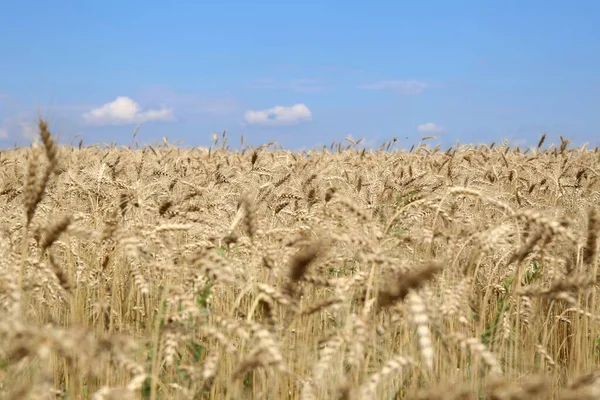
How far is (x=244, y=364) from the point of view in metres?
1.44

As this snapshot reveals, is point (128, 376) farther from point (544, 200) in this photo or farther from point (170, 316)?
point (544, 200)

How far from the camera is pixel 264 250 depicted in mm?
2090

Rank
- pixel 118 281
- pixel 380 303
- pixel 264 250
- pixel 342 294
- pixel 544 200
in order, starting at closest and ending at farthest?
pixel 380 303
pixel 342 294
pixel 264 250
pixel 118 281
pixel 544 200

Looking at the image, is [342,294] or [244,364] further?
[342,294]

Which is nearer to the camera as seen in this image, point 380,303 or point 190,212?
point 380,303

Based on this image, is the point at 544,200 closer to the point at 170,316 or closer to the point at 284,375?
the point at 284,375

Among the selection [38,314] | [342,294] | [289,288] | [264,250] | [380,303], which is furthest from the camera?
[38,314]

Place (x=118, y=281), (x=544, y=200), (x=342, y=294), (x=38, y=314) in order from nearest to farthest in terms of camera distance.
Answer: (x=342, y=294), (x=38, y=314), (x=118, y=281), (x=544, y=200)

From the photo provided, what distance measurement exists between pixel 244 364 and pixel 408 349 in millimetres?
1050

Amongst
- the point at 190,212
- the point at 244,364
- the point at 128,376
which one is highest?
the point at 190,212

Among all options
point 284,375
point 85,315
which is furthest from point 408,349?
point 85,315

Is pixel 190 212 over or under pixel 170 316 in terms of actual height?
over

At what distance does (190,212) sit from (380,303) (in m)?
1.87

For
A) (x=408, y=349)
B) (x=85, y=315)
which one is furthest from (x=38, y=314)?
(x=408, y=349)
